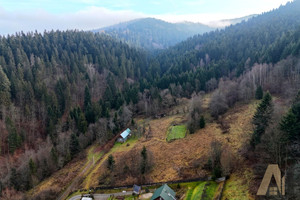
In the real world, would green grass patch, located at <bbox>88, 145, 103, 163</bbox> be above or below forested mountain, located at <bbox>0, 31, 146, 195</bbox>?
below

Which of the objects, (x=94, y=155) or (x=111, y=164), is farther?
(x=94, y=155)

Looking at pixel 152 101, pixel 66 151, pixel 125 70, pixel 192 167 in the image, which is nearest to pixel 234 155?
pixel 192 167

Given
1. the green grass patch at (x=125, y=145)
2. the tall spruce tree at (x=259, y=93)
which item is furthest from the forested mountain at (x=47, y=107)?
the tall spruce tree at (x=259, y=93)

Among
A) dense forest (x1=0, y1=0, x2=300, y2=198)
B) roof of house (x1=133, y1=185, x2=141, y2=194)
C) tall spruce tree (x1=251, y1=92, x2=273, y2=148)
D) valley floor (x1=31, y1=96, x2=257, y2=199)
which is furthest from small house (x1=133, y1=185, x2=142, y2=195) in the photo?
tall spruce tree (x1=251, y1=92, x2=273, y2=148)

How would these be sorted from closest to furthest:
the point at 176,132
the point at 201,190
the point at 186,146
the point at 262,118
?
1. the point at 201,190
2. the point at 262,118
3. the point at 186,146
4. the point at 176,132

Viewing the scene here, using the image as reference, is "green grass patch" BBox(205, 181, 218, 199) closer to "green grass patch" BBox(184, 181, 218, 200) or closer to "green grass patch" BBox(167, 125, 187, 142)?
"green grass patch" BBox(184, 181, 218, 200)

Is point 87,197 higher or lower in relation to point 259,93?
lower

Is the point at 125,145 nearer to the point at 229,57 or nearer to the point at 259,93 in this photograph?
the point at 259,93

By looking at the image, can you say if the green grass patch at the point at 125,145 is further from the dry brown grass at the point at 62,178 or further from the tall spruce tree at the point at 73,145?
the tall spruce tree at the point at 73,145

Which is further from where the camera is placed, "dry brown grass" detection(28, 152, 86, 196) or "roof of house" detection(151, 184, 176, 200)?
"dry brown grass" detection(28, 152, 86, 196)

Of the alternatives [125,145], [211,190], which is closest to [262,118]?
[211,190]
